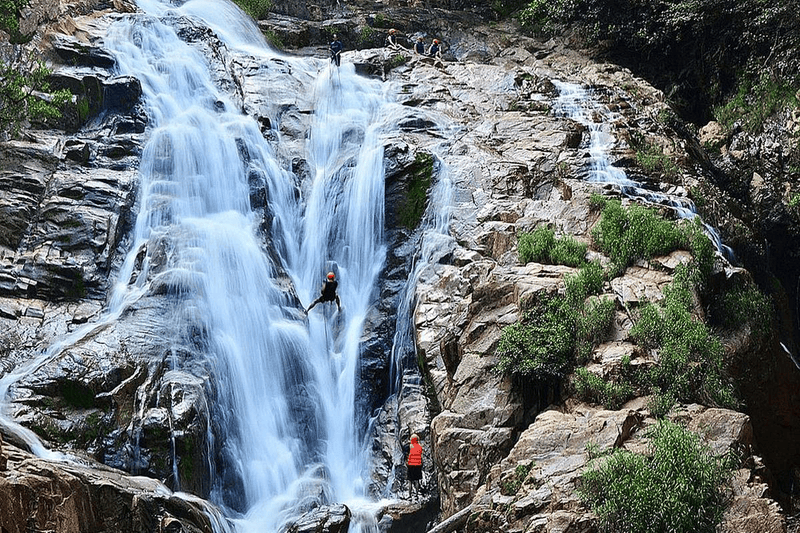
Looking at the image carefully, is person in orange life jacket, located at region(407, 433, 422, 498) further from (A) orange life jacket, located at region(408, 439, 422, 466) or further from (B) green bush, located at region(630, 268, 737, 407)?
(B) green bush, located at region(630, 268, 737, 407)

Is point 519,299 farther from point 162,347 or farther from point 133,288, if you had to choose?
point 133,288

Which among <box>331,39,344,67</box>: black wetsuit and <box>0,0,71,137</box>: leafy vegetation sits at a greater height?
<box>331,39,344,67</box>: black wetsuit

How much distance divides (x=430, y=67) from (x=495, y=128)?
607cm

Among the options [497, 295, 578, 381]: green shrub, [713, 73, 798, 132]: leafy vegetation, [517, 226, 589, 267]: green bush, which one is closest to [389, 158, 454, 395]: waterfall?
[517, 226, 589, 267]: green bush

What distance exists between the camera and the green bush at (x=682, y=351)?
37.1 feet

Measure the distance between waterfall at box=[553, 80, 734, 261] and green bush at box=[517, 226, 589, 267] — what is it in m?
2.85

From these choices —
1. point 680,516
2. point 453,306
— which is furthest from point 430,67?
point 680,516

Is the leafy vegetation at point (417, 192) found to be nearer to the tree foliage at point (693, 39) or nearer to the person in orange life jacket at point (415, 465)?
the person in orange life jacket at point (415, 465)

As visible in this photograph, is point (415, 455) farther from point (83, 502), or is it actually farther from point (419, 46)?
point (419, 46)

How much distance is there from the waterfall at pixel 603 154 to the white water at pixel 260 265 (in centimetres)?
571

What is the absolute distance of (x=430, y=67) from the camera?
26.6m

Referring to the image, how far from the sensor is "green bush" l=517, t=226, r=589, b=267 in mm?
14438

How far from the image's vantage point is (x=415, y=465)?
13.5m

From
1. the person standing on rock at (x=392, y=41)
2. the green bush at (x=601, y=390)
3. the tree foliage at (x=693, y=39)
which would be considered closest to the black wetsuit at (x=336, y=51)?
the person standing on rock at (x=392, y=41)
